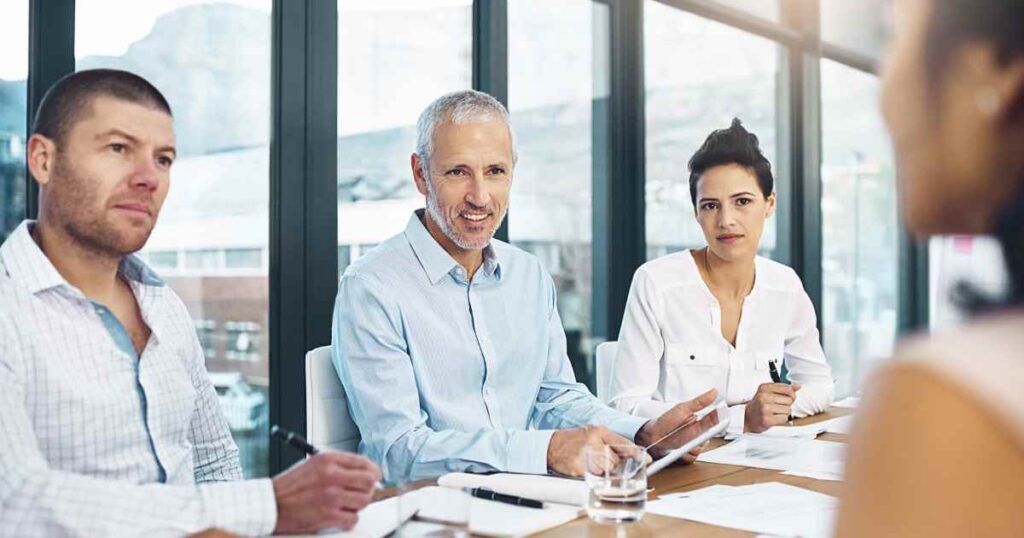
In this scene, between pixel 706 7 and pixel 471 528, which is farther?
pixel 706 7

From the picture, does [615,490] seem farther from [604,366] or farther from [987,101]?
[604,366]

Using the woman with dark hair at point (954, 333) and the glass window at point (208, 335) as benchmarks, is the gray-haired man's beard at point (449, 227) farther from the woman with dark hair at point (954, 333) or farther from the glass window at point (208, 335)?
the woman with dark hair at point (954, 333)

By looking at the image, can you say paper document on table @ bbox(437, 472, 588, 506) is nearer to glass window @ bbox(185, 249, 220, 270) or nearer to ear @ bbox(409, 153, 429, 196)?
ear @ bbox(409, 153, 429, 196)

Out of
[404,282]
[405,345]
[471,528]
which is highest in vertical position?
[404,282]

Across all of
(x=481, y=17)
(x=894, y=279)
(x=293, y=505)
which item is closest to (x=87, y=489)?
(x=293, y=505)

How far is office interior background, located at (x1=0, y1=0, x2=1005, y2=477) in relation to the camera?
2678 mm

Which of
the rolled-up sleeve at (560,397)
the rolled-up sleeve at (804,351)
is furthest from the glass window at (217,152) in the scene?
the rolled-up sleeve at (804,351)

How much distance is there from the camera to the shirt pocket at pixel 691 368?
117 inches

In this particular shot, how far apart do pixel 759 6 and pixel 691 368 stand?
3091 millimetres

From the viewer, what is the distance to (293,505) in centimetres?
141

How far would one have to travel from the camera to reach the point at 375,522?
1.45m

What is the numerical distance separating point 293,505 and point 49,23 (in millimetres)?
1615

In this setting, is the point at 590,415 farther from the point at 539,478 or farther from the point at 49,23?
the point at 49,23

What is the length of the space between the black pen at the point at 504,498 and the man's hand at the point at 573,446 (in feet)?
0.97
